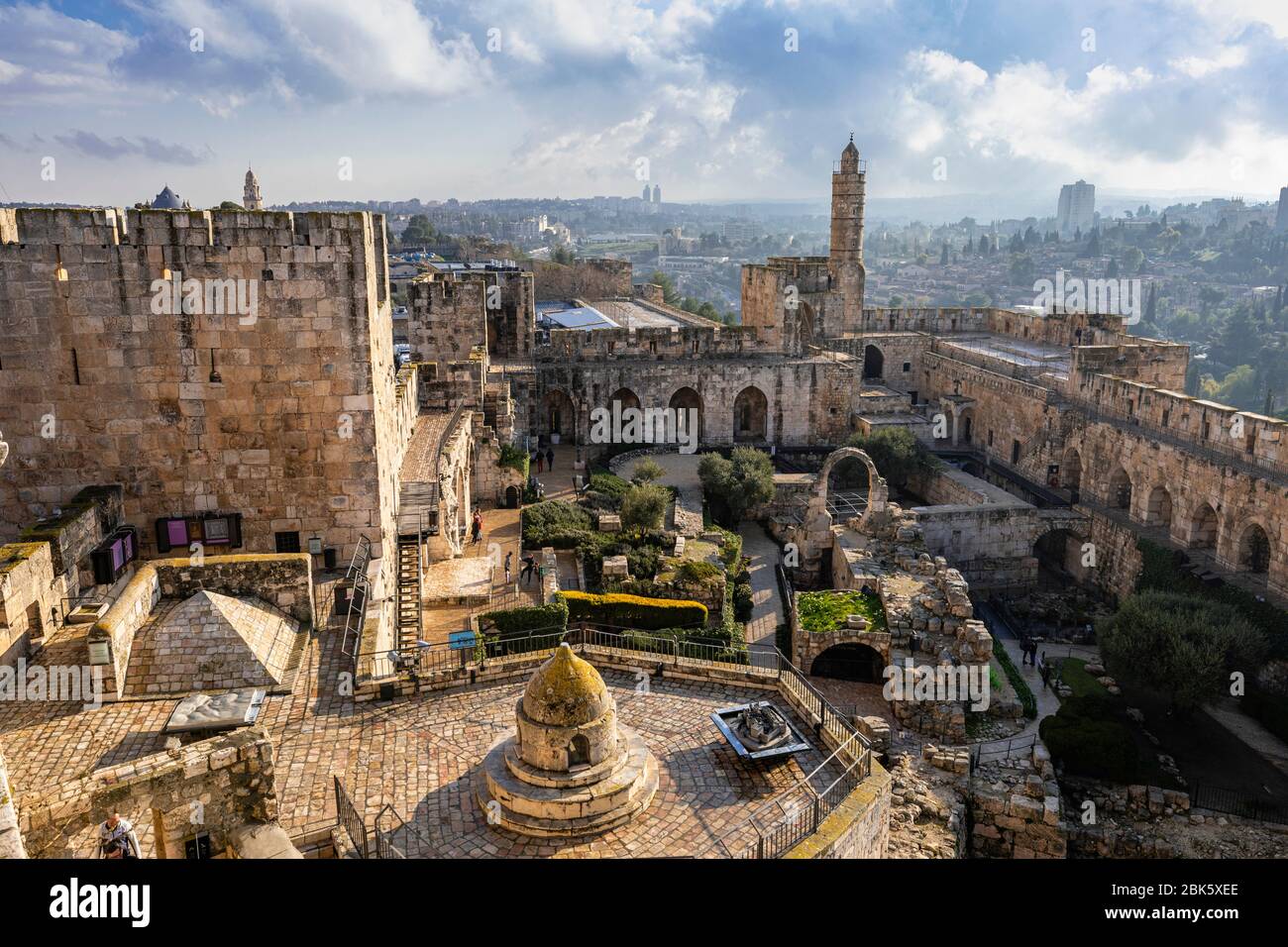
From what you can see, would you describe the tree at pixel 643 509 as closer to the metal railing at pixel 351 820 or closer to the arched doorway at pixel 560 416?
the arched doorway at pixel 560 416

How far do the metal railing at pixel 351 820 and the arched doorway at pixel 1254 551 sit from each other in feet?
74.0

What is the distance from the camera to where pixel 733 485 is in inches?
1132

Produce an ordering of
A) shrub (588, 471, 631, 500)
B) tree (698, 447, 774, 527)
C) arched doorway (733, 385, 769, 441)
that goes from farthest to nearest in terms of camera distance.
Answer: arched doorway (733, 385, 769, 441) < tree (698, 447, 774, 527) < shrub (588, 471, 631, 500)

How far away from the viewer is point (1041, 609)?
26.1 metres

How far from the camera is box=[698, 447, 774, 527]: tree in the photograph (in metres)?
28.8

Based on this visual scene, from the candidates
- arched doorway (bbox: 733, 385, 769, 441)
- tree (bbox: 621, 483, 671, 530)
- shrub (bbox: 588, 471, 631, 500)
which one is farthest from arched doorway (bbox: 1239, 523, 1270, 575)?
arched doorway (bbox: 733, 385, 769, 441)

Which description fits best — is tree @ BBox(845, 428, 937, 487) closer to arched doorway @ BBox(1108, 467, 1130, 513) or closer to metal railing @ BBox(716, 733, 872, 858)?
arched doorway @ BBox(1108, 467, 1130, 513)

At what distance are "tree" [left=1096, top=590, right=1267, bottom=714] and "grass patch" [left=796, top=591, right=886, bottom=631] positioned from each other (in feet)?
15.3

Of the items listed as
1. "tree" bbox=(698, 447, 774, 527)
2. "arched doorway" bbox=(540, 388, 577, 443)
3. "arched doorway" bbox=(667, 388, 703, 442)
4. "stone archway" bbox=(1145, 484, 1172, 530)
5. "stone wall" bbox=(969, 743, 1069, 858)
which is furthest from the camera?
"arched doorway" bbox=(667, 388, 703, 442)

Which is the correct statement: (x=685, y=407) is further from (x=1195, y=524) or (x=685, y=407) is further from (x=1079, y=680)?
(x=1079, y=680)

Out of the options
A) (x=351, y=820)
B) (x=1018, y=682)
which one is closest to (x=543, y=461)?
(x=1018, y=682)

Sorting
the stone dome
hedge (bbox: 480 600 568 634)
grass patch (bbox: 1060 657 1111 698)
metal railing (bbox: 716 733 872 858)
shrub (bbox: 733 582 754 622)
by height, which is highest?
the stone dome

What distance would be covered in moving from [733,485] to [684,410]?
7.11 metres
